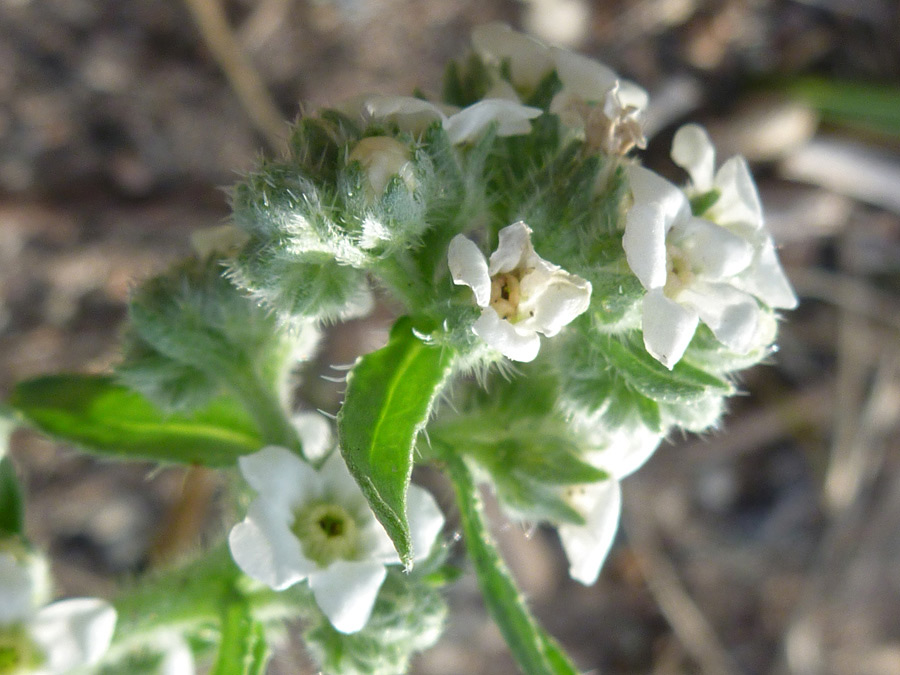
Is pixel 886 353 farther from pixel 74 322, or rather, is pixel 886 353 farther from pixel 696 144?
pixel 74 322

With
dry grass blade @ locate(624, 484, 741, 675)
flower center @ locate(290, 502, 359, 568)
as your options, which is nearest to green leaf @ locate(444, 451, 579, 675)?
flower center @ locate(290, 502, 359, 568)

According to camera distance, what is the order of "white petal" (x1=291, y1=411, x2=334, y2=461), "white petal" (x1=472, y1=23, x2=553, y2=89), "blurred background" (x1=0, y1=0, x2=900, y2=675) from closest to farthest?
1. "white petal" (x1=472, y1=23, x2=553, y2=89)
2. "white petal" (x1=291, y1=411, x2=334, y2=461)
3. "blurred background" (x1=0, y1=0, x2=900, y2=675)

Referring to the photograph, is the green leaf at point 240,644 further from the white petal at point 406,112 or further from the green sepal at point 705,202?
the green sepal at point 705,202

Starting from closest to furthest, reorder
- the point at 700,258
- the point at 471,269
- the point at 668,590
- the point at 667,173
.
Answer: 1. the point at 471,269
2. the point at 700,258
3. the point at 667,173
4. the point at 668,590

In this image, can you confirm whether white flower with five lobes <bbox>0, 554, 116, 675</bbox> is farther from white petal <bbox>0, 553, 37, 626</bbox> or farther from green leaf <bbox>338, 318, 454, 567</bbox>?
green leaf <bbox>338, 318, 454, 567</bbox>

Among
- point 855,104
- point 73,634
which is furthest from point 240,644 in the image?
point 855,104

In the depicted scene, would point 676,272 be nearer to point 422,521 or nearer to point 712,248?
point 712,248
